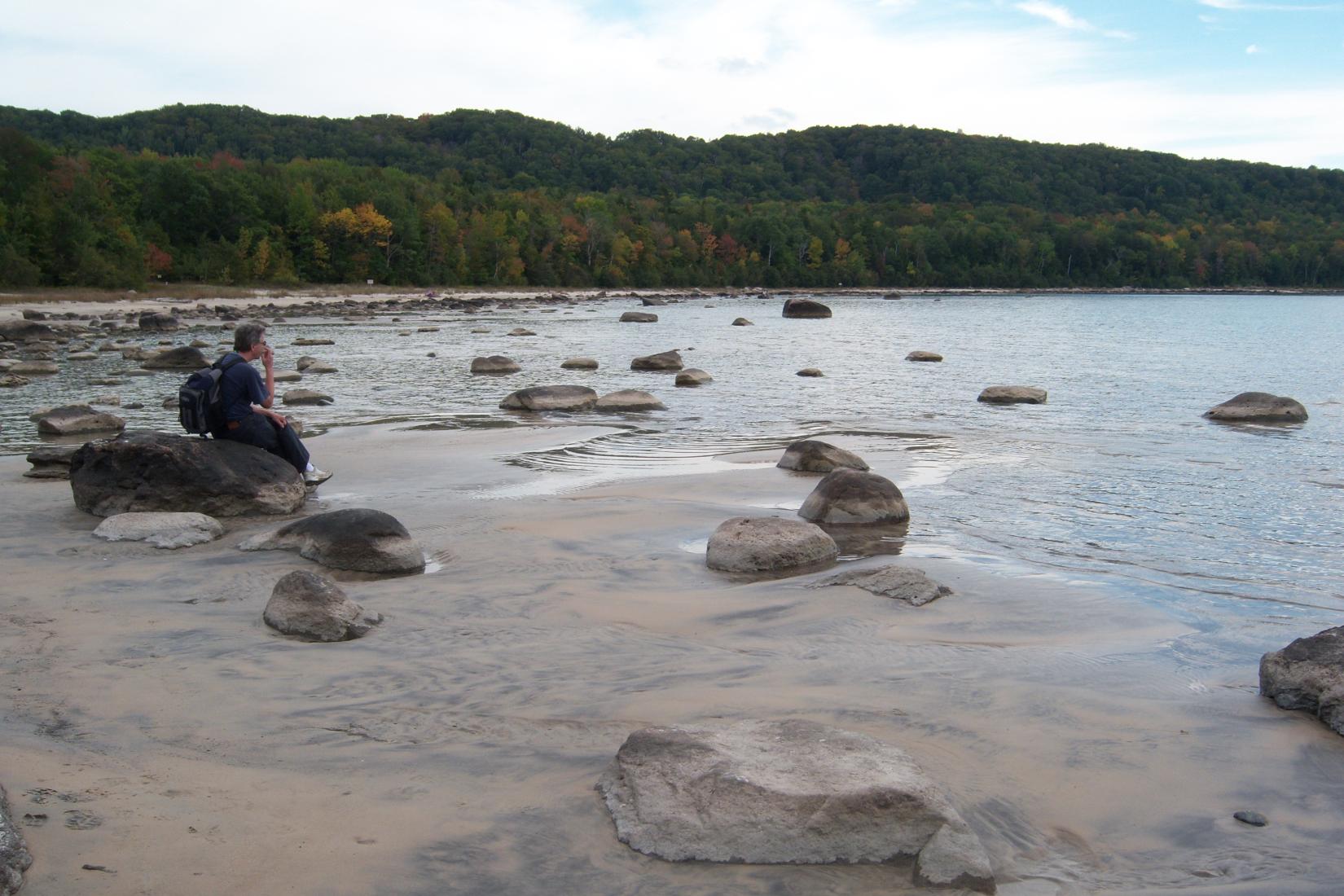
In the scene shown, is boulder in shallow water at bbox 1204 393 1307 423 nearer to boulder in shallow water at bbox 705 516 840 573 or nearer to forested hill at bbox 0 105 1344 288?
boulder in shallow water at bbox 705 516 840 573

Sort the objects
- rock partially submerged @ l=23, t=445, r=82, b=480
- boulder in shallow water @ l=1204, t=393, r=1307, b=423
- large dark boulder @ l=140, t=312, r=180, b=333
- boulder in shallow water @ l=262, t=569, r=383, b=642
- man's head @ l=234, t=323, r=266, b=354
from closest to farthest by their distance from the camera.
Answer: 1. boulder in shallow water @ l=262, t=569, r=383, b=642
2. man's head @ l=234, t=323, r=266, b=354
3. rock partially submerged @ l=23, t=445, r=82, b=480
4. boulder in shallow water @ l=1204, t=393, r=1307, b=423
5. large dark boulder @ l=140, t=312, r=180, b=333

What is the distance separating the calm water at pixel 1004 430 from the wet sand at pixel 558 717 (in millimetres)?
1408

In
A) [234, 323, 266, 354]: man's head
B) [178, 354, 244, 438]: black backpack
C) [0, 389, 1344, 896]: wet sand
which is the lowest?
[0, 389, 1344, 896]: wet sand

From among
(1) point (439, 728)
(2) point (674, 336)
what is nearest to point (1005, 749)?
(1) point (439, 728)

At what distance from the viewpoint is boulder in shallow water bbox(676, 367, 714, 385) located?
917 inches

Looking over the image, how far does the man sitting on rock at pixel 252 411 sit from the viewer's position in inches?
405

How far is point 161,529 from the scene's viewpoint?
8.15 m

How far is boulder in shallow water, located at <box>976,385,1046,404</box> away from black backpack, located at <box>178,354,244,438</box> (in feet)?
47.5

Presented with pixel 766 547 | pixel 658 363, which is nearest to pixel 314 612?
pixel 766 547

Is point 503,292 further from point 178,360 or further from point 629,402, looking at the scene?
point 629,402

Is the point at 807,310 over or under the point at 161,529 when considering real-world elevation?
over

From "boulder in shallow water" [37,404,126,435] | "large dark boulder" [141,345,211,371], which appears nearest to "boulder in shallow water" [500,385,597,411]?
"boulder in shallow water" [37,404,126,435]

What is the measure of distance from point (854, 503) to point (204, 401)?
20.0ft

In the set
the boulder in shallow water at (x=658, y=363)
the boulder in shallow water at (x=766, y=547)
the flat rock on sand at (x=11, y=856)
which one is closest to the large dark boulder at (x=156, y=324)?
the boulder in shallow water at (x=658, y=363)
